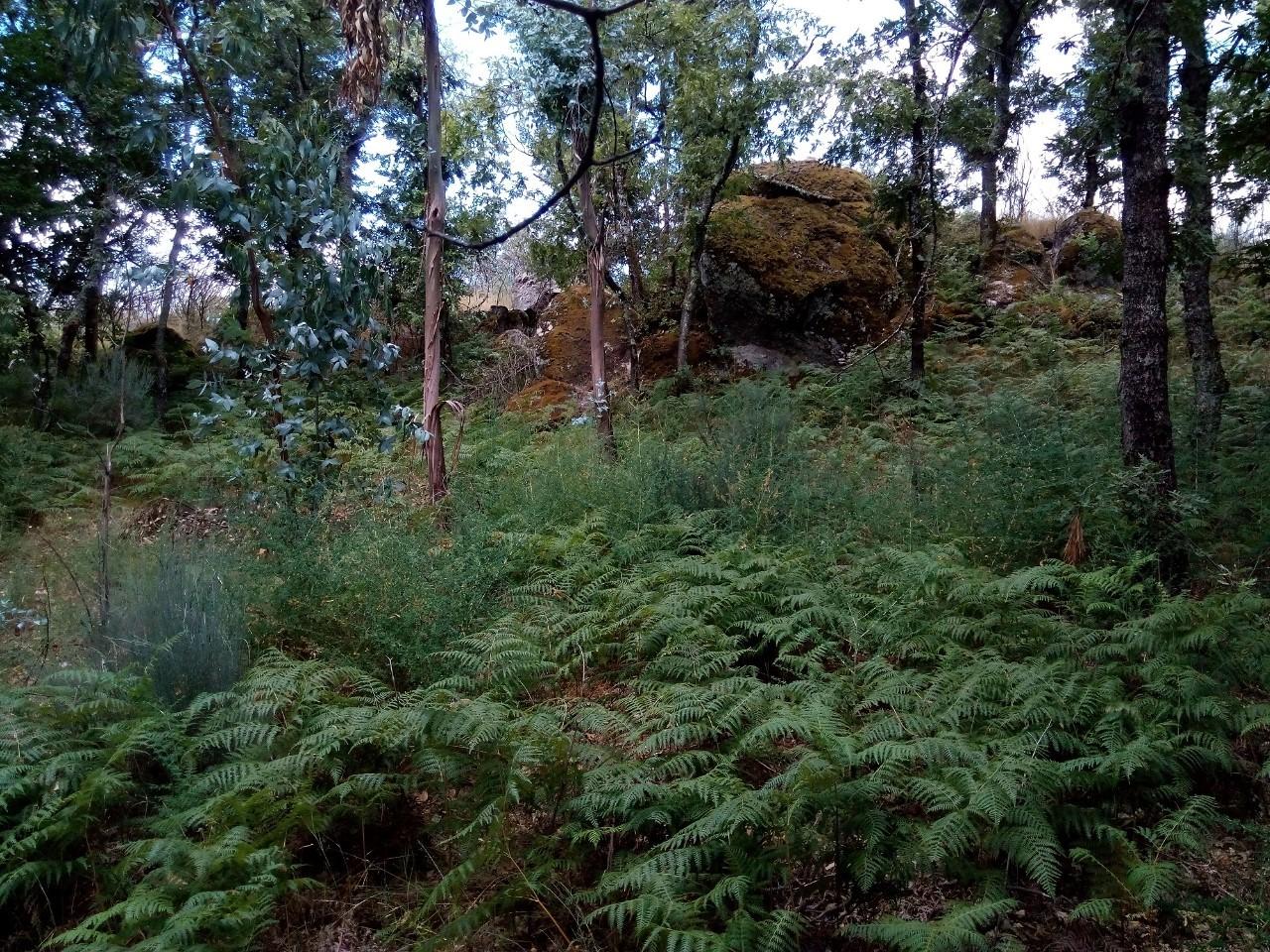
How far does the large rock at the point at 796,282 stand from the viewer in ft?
41.5

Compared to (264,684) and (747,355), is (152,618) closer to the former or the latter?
(264,684)

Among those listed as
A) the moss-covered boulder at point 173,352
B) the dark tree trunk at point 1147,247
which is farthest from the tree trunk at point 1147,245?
the moss-covered boulder at point 173,352

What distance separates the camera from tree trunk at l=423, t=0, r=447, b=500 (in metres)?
7.19

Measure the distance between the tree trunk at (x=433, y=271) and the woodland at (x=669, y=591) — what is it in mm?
44

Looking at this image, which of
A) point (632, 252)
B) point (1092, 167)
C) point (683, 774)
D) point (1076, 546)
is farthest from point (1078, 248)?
point (683, 774)

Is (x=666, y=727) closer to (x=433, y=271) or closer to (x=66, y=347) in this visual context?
(x=433, y=271)

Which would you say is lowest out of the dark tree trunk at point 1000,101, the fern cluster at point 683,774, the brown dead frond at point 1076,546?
the fern cluster at point 683,774

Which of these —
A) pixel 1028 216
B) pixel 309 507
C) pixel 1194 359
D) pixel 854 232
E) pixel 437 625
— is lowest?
pixel 437 625

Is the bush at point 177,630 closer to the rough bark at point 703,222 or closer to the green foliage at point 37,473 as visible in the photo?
the green foliage at point 37,473

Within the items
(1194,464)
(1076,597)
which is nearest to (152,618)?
(1076,597)

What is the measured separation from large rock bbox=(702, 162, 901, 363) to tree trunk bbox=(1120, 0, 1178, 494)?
6.59m

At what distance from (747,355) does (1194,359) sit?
6129 millimetres

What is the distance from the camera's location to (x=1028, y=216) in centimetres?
1806

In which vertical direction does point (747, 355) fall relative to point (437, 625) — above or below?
above
